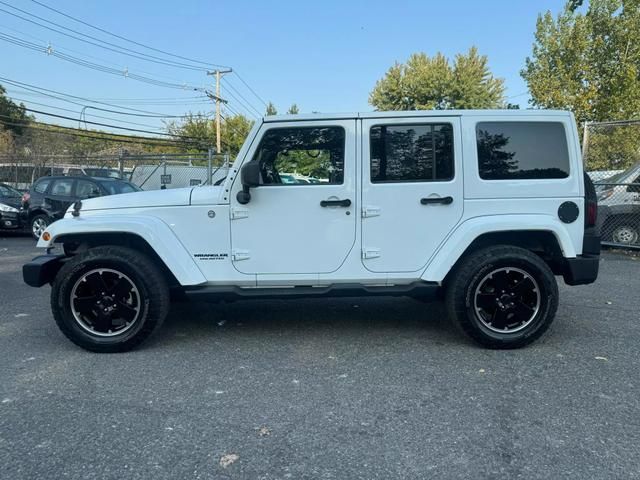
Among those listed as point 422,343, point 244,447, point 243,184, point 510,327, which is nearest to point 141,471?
point 244,447

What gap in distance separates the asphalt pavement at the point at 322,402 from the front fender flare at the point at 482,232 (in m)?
0.74

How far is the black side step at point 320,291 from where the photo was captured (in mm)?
4090

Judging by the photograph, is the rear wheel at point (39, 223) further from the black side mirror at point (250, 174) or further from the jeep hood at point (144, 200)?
the black side mirror at point (250, 174)

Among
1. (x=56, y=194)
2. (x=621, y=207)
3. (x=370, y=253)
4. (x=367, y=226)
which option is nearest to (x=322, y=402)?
(x=370, y=253)

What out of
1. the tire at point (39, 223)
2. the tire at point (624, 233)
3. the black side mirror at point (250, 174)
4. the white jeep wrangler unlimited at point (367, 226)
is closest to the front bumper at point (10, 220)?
the tire at point (39, 223)

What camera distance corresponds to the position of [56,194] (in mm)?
11398

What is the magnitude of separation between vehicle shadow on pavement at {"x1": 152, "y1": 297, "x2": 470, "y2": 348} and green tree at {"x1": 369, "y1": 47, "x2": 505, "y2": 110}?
31.0m

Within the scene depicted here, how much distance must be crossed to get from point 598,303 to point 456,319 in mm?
2608

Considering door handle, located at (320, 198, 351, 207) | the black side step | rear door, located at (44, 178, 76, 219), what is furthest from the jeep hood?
rear door, located at (44, 178, 76, 219)

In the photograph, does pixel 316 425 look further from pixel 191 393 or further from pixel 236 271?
pixel 236 271

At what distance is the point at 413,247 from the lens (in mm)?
4098

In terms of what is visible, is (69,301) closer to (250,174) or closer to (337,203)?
(250,174)

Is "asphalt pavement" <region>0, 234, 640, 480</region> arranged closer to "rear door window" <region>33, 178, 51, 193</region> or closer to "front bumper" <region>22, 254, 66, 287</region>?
"front bumper" <region>22, 254, 66, 287</region>

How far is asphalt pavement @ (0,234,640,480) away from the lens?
98.8 inches
